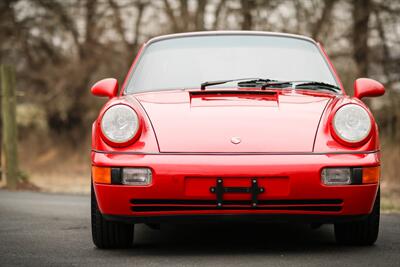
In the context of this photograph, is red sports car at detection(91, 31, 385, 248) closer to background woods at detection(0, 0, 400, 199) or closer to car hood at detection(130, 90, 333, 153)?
car hood at detection(130, 90, 333, 153)

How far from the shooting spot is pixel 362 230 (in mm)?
4836

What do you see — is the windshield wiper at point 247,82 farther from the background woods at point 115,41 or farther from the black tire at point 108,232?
the background woods at point 115,41

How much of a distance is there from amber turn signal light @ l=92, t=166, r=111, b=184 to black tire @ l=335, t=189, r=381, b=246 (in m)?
1.45

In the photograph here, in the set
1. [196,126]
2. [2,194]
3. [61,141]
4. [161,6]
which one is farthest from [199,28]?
[196,126]

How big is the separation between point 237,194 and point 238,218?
138 mm

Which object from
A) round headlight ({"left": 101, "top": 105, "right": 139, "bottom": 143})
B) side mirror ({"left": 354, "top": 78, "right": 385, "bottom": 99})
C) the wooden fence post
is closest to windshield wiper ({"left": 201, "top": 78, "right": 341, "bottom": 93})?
side mirror ({"left": 354, "top": 78, "right": 385, "bottom": 99})

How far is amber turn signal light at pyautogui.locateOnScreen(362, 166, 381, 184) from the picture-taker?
4.45 meters

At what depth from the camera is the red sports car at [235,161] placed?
437 cm

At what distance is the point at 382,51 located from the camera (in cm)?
1586

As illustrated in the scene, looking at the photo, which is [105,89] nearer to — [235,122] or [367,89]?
[235,122]

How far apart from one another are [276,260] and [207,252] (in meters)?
0.51

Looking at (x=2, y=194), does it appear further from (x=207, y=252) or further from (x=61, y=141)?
(x=61, y=141)

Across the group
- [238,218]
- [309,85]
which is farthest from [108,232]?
[309,85]

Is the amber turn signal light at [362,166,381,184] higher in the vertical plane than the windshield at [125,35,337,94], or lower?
lower
